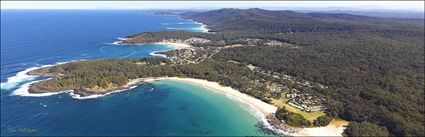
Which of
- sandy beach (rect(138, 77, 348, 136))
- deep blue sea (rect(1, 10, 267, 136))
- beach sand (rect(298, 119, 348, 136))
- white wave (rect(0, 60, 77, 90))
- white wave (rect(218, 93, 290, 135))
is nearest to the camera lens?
deep blue sea (rect(1, 10, 267, 136))

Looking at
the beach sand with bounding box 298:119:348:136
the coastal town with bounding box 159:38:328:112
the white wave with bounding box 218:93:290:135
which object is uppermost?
the coastal town with bounding box 159:38:328:112

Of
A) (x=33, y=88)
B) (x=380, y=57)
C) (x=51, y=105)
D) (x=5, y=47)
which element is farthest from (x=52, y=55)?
(x=380, y=57)

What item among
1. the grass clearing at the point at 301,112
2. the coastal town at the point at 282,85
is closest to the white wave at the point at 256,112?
the grass clearing at the point at 301,112

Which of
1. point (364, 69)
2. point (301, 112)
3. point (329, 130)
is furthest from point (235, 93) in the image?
point (364, 69)

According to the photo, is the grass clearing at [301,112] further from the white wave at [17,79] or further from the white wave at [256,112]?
the white wave at [17,79]

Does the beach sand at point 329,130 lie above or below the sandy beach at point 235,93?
below

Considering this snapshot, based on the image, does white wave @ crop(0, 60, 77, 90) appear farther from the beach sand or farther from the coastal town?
the beach sand

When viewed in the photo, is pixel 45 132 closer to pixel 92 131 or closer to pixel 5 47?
pixel 92 131

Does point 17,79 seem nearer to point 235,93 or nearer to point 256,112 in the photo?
point 235,93

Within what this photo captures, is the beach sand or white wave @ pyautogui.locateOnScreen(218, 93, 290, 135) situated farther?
white wave @ pyautogui.locateOnScreen(218, 93, 290, 135)

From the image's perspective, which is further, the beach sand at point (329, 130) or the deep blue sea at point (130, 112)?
the beach sand at point (329, 130)

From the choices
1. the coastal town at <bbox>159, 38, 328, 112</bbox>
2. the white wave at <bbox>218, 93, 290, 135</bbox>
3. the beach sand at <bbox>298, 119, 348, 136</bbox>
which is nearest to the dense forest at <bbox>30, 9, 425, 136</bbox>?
the beach sand at <bbox>298, 119, 348, 136</bbox>
